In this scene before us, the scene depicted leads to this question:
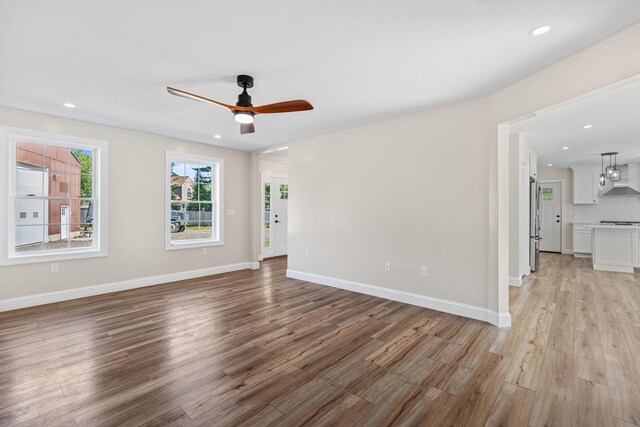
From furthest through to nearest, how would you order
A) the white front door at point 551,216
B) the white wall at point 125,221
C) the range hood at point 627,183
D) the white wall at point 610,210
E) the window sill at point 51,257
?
the white front door at point 551,216
the white wall at point 610,210
the range hood at point 627,183
the white wall at point 125,221
the window sill at point 51,257

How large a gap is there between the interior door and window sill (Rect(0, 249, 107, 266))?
4125 millimetres

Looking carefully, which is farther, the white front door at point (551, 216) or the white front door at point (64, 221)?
the white front door at point (551, 216)

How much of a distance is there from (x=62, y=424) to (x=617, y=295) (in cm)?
644

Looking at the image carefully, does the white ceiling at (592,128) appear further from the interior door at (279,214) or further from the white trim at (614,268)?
the interior door at (279,214)

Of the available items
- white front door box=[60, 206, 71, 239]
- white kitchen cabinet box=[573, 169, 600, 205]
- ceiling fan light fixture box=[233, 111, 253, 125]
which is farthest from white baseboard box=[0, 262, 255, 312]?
white kitchen cabinet box=[573, 169, 600, 205]

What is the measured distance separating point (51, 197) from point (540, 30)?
575cm

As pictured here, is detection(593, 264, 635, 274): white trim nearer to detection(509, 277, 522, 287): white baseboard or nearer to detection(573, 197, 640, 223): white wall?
detection(573, 197, 640, 223): white wall

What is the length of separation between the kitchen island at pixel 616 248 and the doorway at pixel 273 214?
6965 millimetres

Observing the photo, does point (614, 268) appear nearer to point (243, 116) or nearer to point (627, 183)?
point (627, 183)

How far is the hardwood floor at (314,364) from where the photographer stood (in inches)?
71.3

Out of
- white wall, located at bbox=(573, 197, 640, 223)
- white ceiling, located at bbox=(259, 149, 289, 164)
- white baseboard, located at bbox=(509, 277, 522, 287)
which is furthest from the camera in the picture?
white wall, located at bbox=(573, 197, 640, 223)

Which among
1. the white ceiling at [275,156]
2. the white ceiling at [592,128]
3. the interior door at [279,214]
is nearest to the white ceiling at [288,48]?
the white ceiling at [592,128]

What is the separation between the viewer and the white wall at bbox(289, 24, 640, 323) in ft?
8.64

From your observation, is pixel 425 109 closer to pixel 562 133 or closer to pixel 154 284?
pixel 562 133
